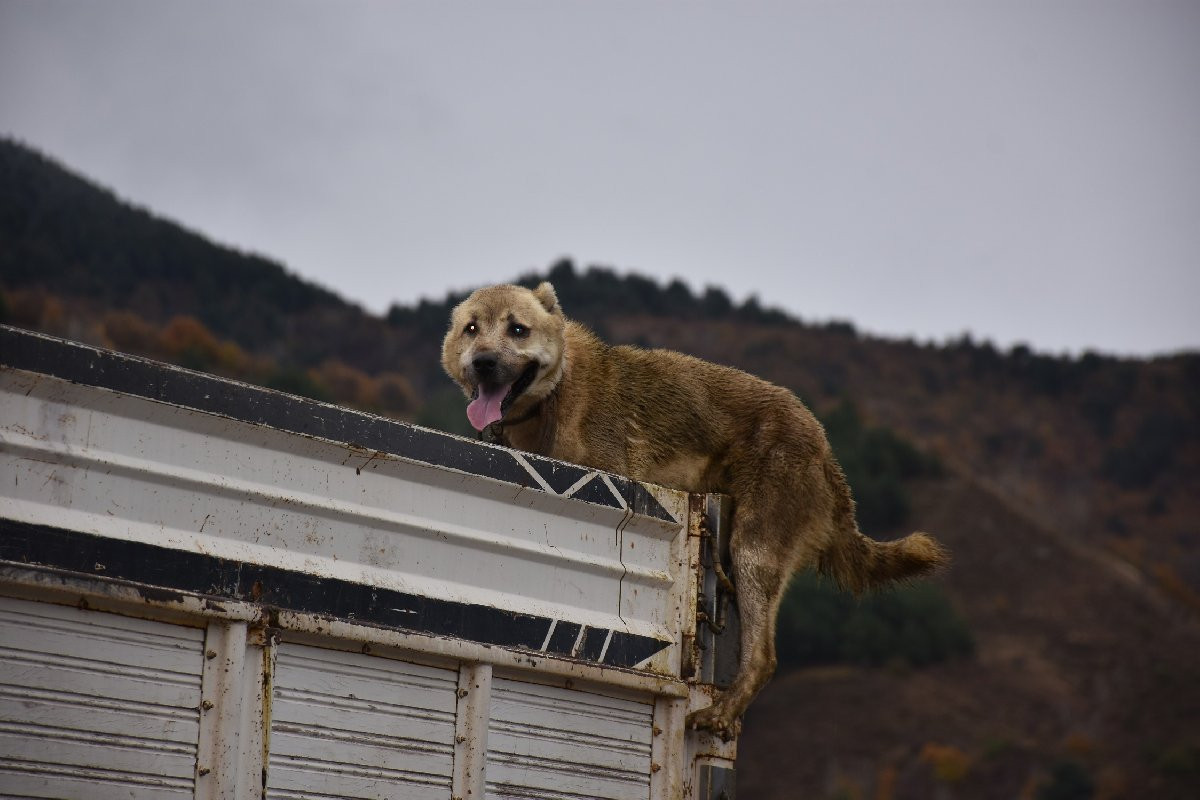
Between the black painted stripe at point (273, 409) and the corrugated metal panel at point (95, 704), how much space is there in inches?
24.9

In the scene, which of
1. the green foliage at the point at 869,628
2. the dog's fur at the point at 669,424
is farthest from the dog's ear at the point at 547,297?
the green foliage at the point at 869,628

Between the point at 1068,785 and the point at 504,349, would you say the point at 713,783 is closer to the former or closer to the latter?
the point at 504,349

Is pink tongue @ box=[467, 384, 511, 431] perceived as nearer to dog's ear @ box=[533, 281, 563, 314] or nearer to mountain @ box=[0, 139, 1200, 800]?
dog's ear @ box=[533, 281, 563, 314]

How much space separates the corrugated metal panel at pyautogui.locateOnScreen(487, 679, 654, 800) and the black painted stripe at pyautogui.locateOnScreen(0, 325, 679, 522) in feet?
2.25

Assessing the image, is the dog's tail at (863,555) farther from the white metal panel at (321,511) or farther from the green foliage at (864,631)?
the green foliage at (864,631)

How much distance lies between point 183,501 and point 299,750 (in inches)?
29.8

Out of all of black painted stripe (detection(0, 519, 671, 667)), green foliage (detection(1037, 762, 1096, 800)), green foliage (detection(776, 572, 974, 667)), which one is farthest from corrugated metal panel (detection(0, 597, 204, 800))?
A: green foliage (detection(776, 572, 974, 667))

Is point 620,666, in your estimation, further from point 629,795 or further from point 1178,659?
point 1178,659

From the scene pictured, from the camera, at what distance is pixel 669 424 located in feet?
23.9

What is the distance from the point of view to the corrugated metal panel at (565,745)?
14.9 ft

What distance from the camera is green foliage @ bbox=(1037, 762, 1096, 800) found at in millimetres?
36094

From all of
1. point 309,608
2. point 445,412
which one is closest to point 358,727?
point 309,608

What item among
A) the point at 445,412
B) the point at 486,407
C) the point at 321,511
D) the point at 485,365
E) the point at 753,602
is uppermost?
the point at 445,412

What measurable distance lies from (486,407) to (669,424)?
0.95 m
